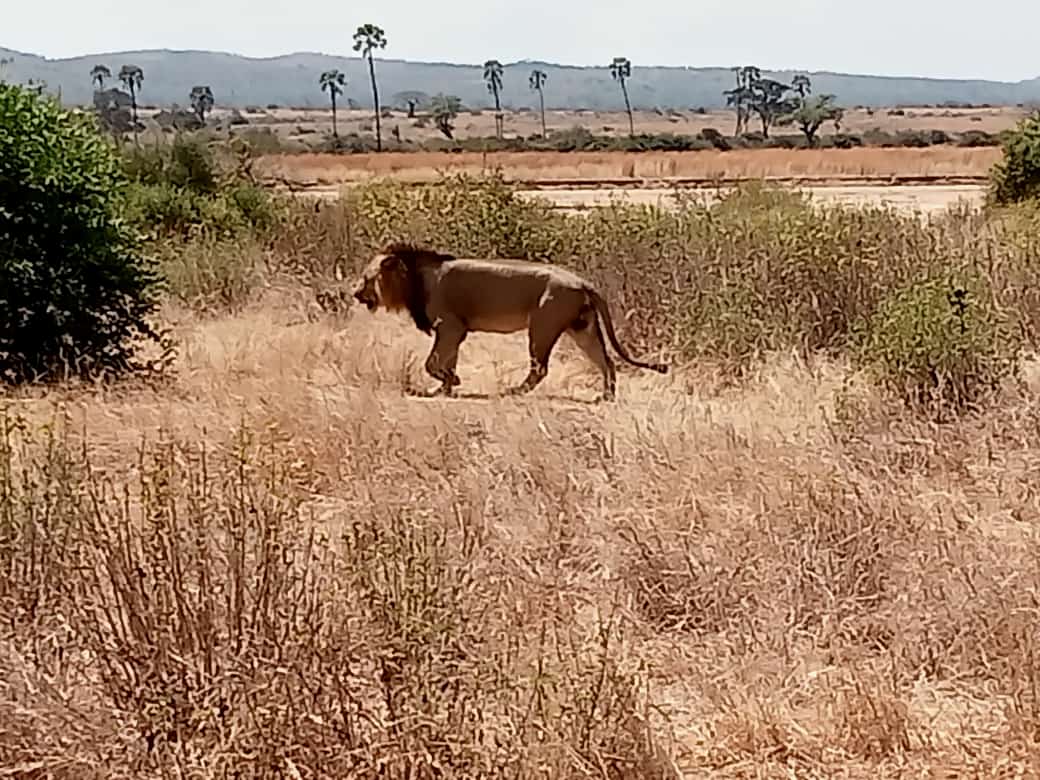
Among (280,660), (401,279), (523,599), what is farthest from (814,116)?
(280,660)

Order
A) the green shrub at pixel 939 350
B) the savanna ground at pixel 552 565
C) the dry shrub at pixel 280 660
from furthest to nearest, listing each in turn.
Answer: the green shrub at pixel 939 350 < the savanna ground at pixel 552 565 < the dry shrub at pixel 280 660

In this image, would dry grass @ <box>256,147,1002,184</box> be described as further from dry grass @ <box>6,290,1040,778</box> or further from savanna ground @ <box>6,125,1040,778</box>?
dry grass @ <box>6,290,1040,778</box>

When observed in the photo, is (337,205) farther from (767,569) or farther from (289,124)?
(289,124)

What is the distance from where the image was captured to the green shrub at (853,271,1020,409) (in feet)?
28.0

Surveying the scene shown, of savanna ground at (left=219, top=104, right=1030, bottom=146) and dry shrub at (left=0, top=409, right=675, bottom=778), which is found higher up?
dry shrub at (left=0, top=409, right=675, bottom=778)

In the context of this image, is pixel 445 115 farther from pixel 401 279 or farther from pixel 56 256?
pixel 56 256

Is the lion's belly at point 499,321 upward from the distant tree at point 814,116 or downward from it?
upward

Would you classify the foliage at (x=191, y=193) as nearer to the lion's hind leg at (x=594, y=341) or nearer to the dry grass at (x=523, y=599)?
the lion's hind leg at (x=594, y=341)

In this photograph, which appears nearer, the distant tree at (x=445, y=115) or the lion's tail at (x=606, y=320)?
the lion's tail at (x=606, y=320)

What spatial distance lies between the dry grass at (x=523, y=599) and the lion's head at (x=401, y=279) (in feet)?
9.35

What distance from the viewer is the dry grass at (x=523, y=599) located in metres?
3.94

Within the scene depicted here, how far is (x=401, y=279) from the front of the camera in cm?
1084

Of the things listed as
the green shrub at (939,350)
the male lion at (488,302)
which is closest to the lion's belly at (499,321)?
the male lion at (488,302)

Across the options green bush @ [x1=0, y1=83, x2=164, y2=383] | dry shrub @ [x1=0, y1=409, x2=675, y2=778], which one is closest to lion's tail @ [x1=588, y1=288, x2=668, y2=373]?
green bush @ [x1=0, y1=83, x2=164, y2=383]
